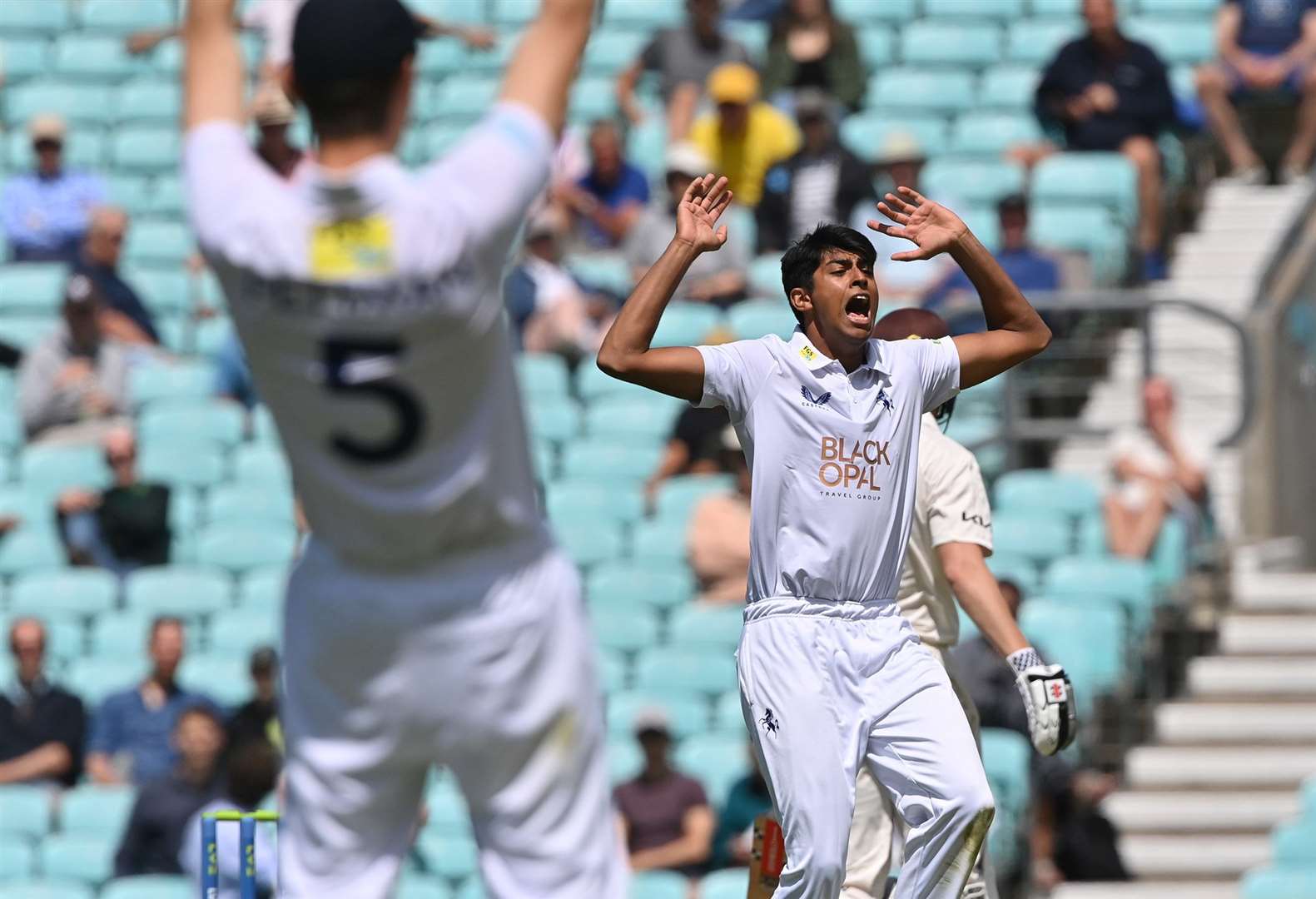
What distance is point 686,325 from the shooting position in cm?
1341

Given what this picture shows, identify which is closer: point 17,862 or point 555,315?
point 17,862

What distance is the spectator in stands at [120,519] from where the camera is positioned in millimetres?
13148

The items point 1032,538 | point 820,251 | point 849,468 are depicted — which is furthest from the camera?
point 1032,538

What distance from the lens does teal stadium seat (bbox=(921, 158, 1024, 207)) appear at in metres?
14.3

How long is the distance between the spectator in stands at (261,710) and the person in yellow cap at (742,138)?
4.54 m

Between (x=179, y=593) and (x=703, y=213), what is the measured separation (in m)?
7.60

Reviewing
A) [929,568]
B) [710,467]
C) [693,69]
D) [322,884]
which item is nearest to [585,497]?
[710,467]

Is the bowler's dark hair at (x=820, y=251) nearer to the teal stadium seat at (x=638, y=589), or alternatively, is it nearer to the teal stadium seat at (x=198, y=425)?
the teal stadium seat at (x=638, y=589)

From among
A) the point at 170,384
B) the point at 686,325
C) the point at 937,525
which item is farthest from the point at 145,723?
the point at 937,525

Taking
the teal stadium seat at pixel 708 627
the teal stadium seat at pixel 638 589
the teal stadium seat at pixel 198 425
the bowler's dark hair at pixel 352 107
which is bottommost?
the teal stadium seat at pixel 708 627

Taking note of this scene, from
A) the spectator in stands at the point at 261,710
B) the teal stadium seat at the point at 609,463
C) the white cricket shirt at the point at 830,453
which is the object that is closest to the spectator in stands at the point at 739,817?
the spectator in stands at the point at 261,710

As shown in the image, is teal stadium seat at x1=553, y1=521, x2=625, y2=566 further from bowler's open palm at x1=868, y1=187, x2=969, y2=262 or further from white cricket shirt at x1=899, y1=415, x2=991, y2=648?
bowler's open palm at x1=868, y1=187, x2=969, y2=262

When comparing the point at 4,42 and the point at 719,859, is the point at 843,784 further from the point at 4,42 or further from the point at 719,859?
the point at 4,42

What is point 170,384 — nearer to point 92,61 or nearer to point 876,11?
point 92,61
